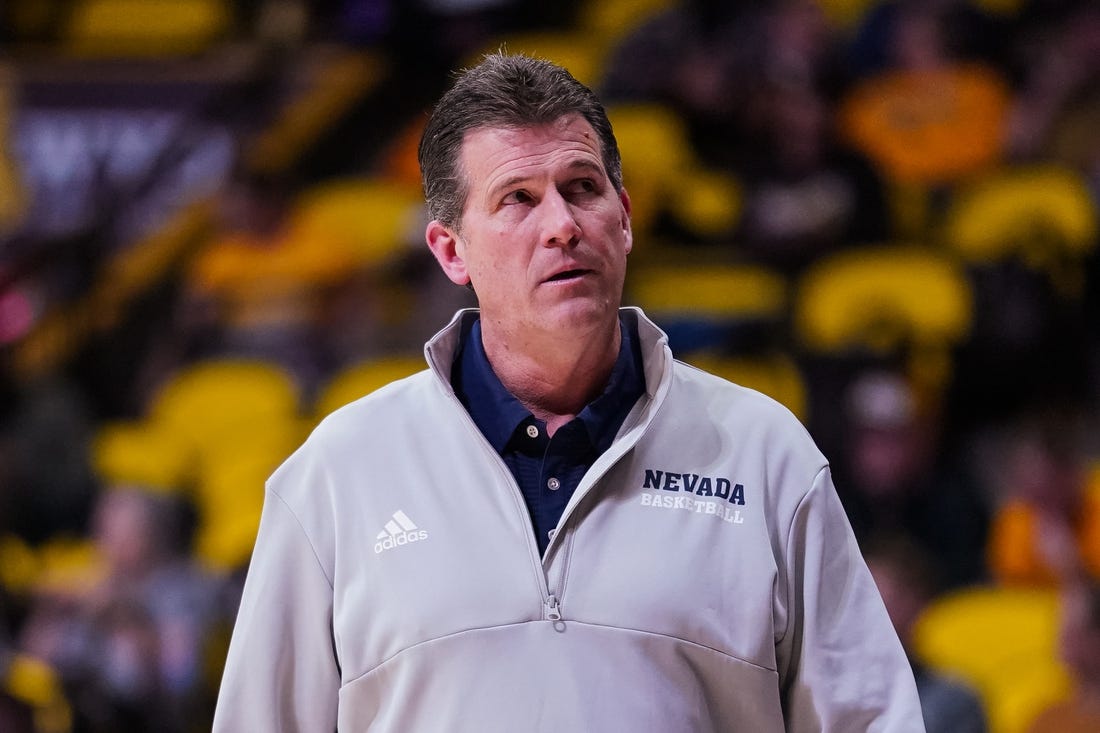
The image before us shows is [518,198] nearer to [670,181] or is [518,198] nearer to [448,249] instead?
[448,249]

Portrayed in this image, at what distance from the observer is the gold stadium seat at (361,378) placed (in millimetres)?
5930

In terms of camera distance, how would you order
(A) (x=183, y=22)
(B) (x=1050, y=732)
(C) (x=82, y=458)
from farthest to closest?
(A) (x=183, y=22)
(C) (x=82, y=458)
(B) (x=1050, y=732)

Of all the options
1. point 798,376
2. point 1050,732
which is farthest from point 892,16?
point 1050,732

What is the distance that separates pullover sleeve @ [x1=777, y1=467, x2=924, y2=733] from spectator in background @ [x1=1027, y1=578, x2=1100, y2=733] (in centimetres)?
290

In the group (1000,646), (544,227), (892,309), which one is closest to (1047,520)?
(1000,646)

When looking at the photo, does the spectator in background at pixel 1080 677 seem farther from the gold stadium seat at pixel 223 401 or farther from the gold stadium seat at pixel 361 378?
the gold stadium seat at pixel 223 401

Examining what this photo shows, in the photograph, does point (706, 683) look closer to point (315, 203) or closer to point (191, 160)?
point (315, 203)

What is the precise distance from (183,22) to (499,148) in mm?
5915

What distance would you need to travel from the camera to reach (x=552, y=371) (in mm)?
1890

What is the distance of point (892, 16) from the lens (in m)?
6.21

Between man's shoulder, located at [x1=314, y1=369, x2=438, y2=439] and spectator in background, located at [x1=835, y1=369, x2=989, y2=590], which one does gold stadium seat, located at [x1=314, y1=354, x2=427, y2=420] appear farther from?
man's shoulder, located at [x1=314, y1=369, x2=438, y2=439]

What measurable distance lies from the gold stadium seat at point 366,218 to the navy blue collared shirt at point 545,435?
14.4 ft

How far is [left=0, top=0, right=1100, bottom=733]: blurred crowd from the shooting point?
506cm

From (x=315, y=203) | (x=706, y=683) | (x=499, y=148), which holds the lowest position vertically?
(x=706, y=683)
